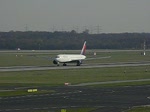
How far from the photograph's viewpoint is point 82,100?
149 ft

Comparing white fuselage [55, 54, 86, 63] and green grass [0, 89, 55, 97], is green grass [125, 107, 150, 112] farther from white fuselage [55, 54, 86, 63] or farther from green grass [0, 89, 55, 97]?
white fuselage [55, 54, 86, 63]

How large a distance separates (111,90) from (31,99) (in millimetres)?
13600

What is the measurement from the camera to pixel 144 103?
141ft

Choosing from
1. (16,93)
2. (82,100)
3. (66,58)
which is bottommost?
(82,100)

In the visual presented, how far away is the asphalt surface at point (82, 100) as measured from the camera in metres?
39.8

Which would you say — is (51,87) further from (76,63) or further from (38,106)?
(76,63)

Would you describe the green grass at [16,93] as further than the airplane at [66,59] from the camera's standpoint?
No

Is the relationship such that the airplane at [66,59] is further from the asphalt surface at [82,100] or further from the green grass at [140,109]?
the green grass at [140,109]

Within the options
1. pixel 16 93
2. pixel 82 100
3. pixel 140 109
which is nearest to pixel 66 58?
pixel 16 93

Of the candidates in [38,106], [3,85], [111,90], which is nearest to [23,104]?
[38,106]

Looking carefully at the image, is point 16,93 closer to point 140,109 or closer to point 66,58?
point 140,109

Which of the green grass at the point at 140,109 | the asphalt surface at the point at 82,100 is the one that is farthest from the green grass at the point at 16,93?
the green grass at the point at 140,109

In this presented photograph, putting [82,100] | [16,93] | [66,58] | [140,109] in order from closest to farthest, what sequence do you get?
[140,109] → [82,100] → [16,93] → [66,58]

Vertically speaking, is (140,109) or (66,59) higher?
(66,59)
